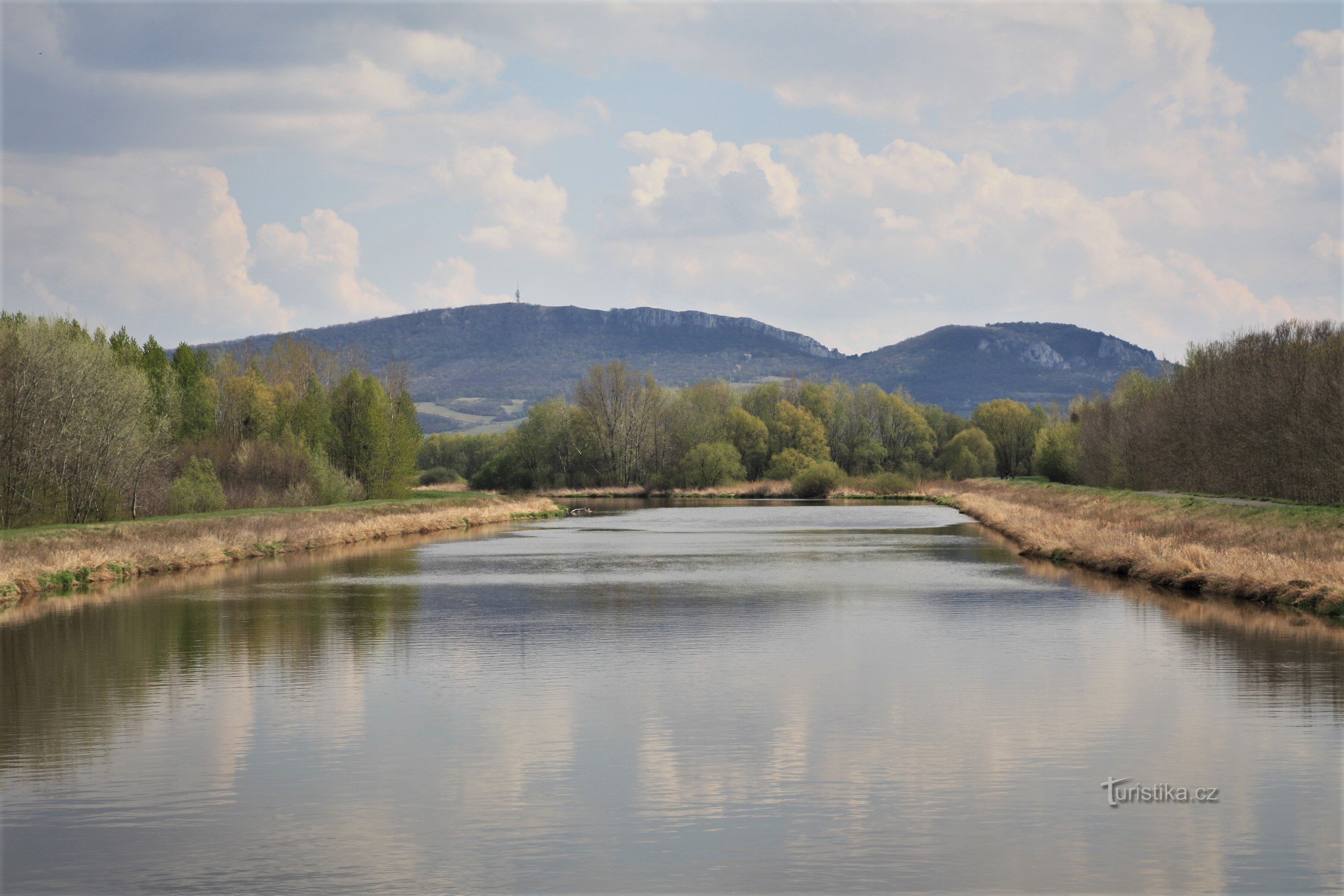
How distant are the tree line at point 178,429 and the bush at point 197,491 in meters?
0.07

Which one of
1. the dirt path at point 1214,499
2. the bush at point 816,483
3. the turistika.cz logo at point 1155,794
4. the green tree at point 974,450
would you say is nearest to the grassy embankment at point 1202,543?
the dirt path at point 1214,499

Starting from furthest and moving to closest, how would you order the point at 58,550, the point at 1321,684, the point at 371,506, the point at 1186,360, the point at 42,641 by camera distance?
the point at 1186,360
the point at 371,506
the point at 58,550
the point at 42,641
the point at 1321,684

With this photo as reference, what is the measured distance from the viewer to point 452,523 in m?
60.9

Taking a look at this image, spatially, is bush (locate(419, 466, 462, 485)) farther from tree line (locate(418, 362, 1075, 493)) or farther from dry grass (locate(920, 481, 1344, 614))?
dry grass (locate(920, 481, 1344, 614))

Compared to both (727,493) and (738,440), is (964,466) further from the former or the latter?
(727,493)

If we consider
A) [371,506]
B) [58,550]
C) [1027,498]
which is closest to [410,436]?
[371,506]

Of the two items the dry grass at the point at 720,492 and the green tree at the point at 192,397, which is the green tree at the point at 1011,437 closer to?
the dry grass at the point at 720,492

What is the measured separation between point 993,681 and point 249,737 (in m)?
9.59

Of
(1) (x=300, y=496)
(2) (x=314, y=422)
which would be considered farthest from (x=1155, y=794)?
(2) (x=314, y=422)

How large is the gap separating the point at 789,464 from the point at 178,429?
216ft

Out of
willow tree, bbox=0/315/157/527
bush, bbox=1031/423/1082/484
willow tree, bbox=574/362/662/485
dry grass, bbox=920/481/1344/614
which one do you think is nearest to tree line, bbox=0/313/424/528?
willow tree, bbox=0/315/157/527

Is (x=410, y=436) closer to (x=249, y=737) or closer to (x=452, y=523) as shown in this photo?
(x=452, y=523)

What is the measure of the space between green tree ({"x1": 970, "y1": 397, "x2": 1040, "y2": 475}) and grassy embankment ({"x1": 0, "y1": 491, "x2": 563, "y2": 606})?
8649cm

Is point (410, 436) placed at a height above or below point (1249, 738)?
above
